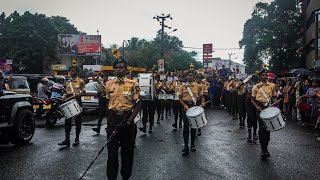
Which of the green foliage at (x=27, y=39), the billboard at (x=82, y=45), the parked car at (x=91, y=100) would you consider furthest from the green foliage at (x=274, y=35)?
the parked car at (x=91, y=100)

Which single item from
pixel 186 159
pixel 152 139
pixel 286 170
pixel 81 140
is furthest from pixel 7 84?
pixel 286 170

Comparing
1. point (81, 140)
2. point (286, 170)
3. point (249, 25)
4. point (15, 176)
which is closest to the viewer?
point (15, 176)

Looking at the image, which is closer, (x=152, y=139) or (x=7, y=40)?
(x=152, y=139)

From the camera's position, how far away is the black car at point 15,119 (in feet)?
26.8

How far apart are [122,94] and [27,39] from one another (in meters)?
44.8

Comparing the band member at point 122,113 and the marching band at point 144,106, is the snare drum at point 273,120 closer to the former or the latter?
the marching band at point 144,106

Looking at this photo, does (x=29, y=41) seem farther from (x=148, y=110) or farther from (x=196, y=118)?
(x=196, y=118)

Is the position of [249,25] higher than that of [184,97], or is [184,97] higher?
[249,25]

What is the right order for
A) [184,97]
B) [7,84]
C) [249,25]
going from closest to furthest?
[184,97]
[7,84]
[249,25]

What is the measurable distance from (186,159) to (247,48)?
3951 centimetres

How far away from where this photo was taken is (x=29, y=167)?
6.56 meters

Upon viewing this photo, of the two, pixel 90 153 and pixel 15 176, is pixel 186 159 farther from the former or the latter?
pixel 15 176

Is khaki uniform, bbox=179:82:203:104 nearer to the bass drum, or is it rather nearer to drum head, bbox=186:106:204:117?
drum head, bbox=186:106:204:117

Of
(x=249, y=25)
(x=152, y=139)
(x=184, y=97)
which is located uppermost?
(x=249, y=25)
